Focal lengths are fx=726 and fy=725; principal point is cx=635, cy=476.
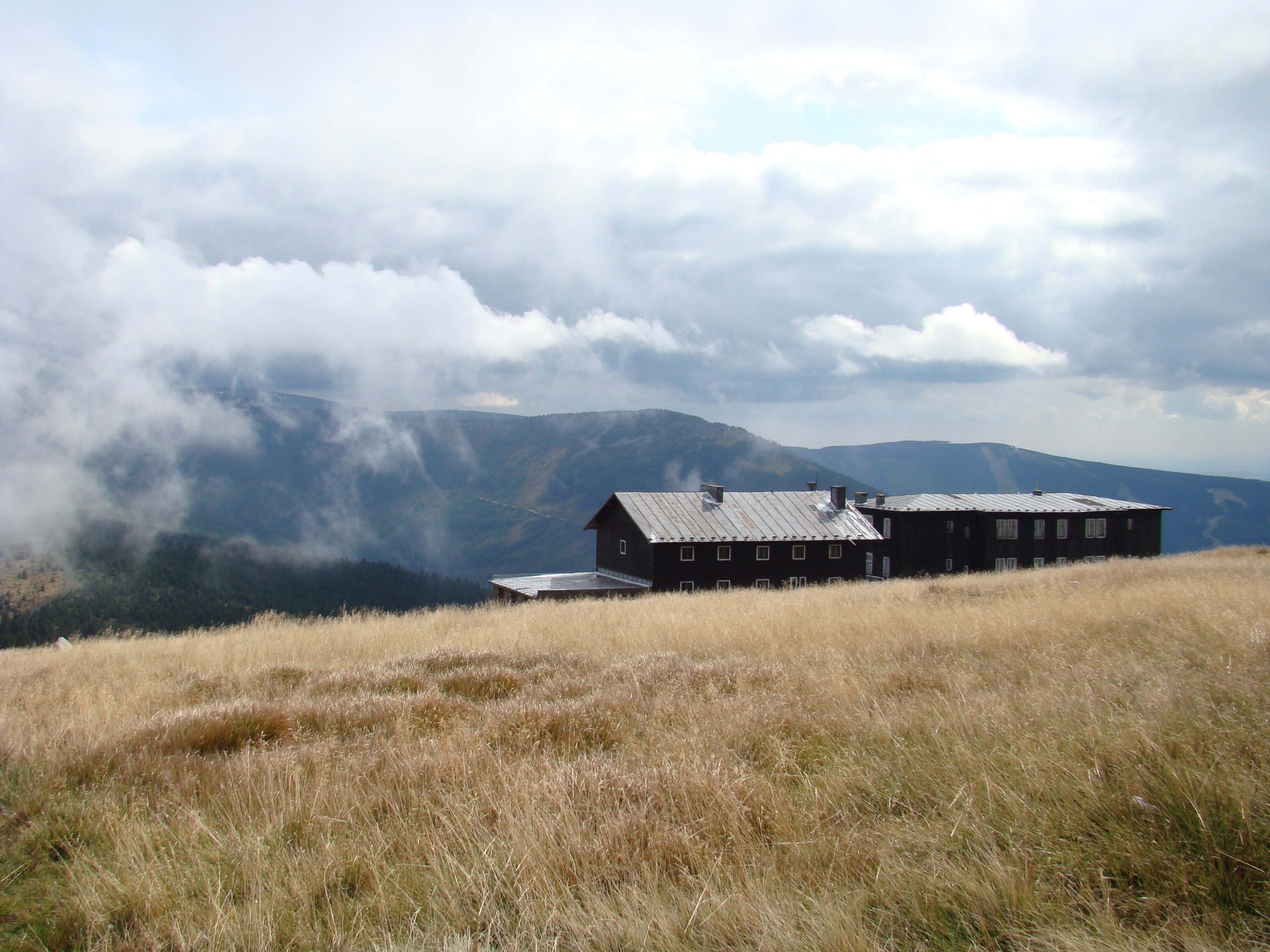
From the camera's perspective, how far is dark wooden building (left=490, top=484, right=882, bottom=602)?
43281mm

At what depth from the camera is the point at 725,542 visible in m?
43.9

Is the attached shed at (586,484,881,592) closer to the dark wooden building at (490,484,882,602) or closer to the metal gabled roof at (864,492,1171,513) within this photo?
the dark wooden building at (490,484,882,602)

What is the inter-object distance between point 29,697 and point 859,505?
61581 mm

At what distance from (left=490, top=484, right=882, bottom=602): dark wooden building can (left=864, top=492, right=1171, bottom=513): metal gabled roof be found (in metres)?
13.3

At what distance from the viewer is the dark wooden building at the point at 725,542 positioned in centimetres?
4328

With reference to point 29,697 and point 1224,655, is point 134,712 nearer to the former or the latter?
point 29,697

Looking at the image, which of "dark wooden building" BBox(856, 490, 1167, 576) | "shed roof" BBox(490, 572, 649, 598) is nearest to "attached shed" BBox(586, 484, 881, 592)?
"shed roof" BBox(490, 572, 649, 598)

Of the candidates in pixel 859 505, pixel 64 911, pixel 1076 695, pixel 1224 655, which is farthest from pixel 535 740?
pixel 859 505

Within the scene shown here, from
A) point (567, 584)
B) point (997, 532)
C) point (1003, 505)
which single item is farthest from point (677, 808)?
point (1003, 505)

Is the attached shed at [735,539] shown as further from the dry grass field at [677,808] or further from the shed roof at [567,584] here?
the dry grass field at [677,808]

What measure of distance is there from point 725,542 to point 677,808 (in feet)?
132

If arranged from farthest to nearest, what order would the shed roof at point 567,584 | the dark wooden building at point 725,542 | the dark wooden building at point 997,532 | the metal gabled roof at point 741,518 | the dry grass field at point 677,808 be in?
the dark wooden building at point 997,532 → the metal gabled roof at point 741,518 → the dark wooden building at point 725,542 → the shed roof at point 567,584 → the dry grass field at point 677,808

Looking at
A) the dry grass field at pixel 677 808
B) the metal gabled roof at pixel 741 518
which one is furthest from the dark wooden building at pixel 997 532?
the dry grass field at pixel 677 808

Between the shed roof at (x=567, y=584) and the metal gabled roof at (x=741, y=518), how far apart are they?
11.4 ft
